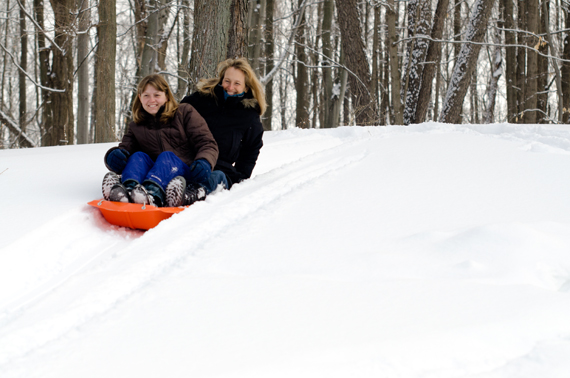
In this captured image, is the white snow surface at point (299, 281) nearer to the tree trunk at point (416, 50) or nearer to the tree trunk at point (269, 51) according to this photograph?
the tree trunk at point (416, 50)

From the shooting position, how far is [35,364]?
1.22 m

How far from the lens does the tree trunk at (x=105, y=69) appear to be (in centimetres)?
707

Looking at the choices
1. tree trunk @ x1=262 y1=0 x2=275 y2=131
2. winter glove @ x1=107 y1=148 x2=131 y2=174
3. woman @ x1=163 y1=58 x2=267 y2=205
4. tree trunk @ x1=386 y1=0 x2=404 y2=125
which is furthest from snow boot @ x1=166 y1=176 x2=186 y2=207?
tree trunk @ x1=262 y1=0 x2=275 y2=131

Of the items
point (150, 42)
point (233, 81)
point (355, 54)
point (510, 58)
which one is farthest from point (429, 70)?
point (510, 58)

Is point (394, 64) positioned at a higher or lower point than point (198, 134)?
higher

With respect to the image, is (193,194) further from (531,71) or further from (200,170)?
(531,71)

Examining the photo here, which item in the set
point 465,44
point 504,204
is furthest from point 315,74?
point 504,204

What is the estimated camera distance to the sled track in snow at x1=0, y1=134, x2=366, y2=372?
1.40 metres

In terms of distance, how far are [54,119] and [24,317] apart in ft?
24.6

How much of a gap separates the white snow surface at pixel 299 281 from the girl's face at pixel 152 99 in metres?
0.67

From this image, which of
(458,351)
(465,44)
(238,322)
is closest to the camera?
(458,351)

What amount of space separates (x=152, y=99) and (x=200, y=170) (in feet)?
1.94

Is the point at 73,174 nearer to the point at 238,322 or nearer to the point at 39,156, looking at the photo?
the point at 39,156

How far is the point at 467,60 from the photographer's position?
775cm
